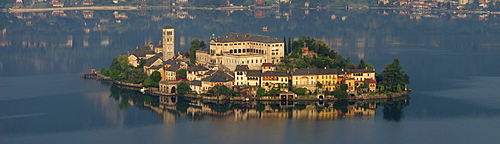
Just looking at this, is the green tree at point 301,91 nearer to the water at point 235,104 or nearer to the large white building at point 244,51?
the water at point 235,104

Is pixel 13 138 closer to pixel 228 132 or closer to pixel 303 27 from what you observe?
pixel 228 132

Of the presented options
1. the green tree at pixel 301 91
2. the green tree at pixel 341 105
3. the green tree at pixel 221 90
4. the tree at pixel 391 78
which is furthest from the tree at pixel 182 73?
the tree at pixel 391 78

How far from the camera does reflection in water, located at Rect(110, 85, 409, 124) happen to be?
71.9m

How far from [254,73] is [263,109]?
530 centimetres

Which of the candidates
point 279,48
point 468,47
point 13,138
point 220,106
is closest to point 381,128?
point 220,106

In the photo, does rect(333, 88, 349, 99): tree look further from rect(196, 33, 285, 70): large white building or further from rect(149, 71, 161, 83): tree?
rect(149, 71, 161, 83): tree

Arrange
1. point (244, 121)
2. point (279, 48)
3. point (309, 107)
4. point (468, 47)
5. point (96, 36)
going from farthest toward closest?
point (96, 36) → point (468, 47) → point (279, 48) → point (309, 107) → point (244, 121)

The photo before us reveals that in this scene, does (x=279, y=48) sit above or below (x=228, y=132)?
above

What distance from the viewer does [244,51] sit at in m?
87.0

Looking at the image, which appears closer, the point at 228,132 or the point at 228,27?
the point at 228,132

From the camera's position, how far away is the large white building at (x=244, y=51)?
277 feet

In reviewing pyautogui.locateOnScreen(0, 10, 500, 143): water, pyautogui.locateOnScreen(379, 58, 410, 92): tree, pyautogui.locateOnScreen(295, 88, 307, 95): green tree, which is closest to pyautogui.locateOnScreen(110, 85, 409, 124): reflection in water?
pyautogui.locateOnScreen(0, 10, 500, 143): water

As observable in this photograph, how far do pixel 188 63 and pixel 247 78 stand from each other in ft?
37.4

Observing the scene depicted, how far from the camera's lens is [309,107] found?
75125 mm
